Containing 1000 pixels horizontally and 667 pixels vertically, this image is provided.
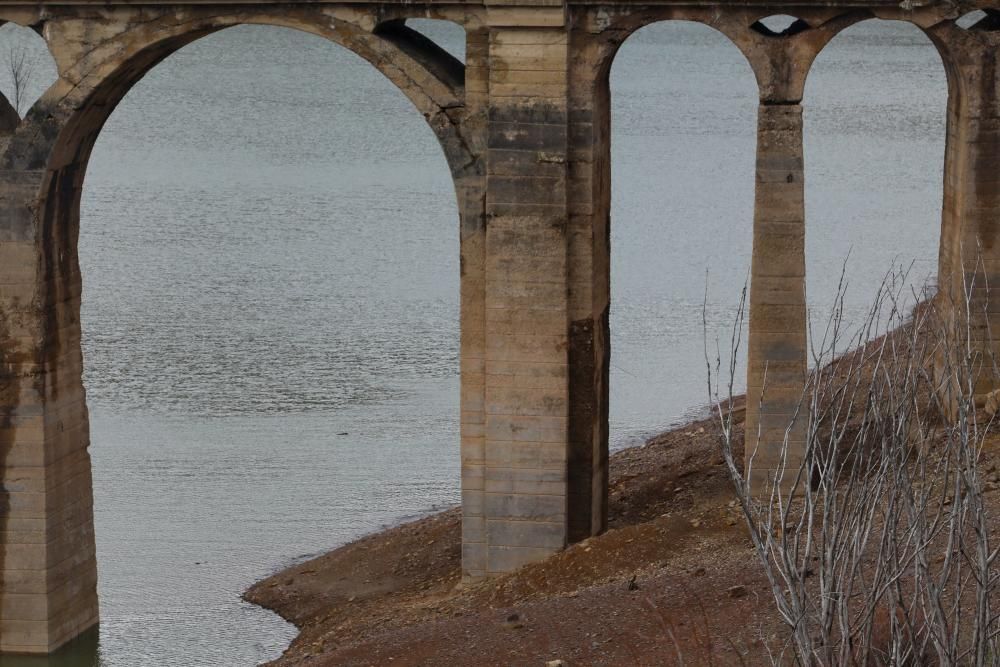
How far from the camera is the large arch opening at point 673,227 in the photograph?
3111 centimetres

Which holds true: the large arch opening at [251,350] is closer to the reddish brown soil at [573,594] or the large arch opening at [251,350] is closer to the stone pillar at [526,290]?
the reddish brown soil at [573,594]

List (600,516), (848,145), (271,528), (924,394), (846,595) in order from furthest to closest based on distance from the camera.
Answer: (848,145), (271,528), (924,394), (600,516), (846,595)

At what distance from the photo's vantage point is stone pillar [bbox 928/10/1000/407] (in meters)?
18.3

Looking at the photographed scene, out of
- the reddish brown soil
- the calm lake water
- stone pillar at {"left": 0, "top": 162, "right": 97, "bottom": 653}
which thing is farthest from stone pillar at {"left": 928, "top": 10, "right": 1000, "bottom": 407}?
stone pillar at {"left": 0, "top": 162, "right": 97, "bottom": 653}

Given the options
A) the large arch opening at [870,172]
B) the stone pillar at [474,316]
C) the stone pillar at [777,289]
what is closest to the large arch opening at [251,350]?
the stone pillar at [474,316]

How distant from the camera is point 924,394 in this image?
22.0 meters

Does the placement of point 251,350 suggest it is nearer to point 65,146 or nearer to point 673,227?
point 673,227

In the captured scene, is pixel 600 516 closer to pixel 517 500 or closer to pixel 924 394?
pixel 517 500

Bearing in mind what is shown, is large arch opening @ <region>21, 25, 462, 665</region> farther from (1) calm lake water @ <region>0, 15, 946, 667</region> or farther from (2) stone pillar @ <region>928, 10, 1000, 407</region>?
(2) stone pillar @ <region>928, 10, 1000, 407</region>

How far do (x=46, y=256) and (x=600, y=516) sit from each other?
20.7 feet

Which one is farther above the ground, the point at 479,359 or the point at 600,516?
the point at 479,359

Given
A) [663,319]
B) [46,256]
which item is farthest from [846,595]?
[663,319]

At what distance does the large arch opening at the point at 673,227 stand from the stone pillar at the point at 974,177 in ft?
24.2

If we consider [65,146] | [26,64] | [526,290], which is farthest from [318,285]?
[26,64]
